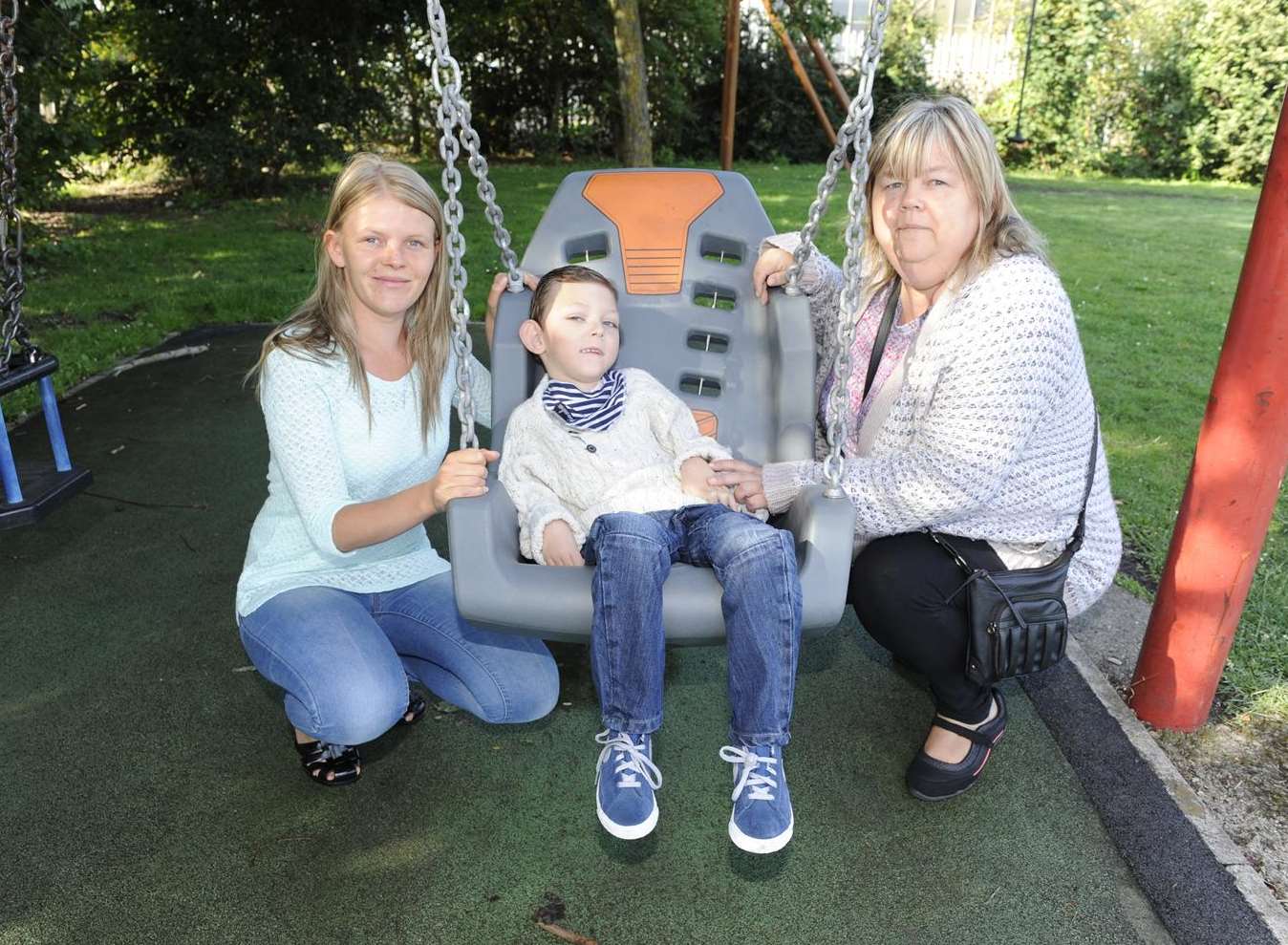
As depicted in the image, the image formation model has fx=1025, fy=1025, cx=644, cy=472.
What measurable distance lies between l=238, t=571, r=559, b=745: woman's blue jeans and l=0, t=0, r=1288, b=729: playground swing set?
31 cm

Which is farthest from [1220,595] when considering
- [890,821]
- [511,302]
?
[511,302]

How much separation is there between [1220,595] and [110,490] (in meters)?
3.64

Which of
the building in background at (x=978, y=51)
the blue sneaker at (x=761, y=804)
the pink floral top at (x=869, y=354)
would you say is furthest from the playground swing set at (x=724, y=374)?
the building in background at (x=978, y=51)

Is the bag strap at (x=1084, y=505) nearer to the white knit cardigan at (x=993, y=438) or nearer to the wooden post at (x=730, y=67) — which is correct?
the white knit cardigan at (x=993, y=438)

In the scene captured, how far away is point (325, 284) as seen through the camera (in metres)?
2.16

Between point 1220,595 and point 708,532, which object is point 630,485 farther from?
point 1220,595

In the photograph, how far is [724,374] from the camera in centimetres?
267

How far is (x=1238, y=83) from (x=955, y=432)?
640 inches

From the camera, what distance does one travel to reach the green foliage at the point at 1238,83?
1444cm

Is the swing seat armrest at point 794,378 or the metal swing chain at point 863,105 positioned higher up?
the metal swing chain at point 863,105

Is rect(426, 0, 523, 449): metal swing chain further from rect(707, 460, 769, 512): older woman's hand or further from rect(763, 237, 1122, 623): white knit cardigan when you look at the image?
rect(763, 237, 1122, 623): white knit cardigan

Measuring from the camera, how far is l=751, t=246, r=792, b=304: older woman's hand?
8.14 ft

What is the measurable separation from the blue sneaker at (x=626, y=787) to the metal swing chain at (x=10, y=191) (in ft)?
5.96

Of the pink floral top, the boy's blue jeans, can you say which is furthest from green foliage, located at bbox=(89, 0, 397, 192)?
the boy's blue jeans
